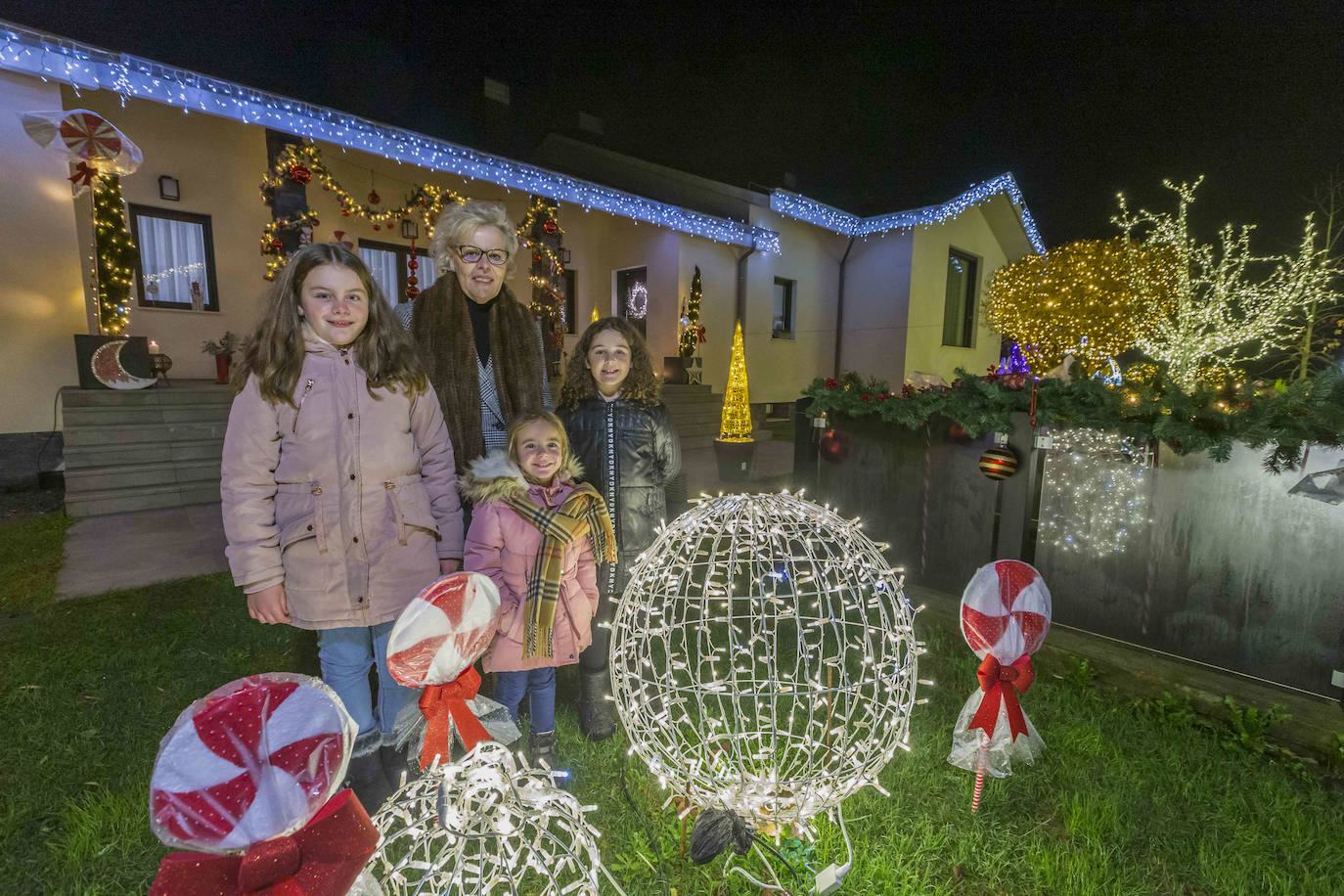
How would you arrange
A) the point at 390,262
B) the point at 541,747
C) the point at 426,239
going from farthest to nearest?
1. the point at 426,239
2. the point at 390,262
3. the point at 541,747

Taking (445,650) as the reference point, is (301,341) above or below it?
above

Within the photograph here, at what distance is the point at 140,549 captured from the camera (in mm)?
5113

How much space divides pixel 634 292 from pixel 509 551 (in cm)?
1199

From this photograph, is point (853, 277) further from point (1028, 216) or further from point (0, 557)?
point (0, 557)

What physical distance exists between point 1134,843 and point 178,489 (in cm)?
871

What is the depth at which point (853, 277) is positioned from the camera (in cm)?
1530

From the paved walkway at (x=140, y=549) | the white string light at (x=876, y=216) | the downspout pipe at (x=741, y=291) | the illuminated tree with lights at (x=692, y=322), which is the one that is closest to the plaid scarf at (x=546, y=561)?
the paved walkway at (x=140, y=549)

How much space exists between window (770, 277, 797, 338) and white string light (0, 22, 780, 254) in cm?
441

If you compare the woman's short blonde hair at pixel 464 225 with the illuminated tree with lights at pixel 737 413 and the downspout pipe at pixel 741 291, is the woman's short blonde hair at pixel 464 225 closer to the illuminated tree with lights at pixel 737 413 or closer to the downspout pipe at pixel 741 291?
the illuminated tree with lights at pixel 737 413

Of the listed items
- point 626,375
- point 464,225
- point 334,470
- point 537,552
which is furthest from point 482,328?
point 537,552

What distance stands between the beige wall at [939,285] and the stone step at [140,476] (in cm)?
1372

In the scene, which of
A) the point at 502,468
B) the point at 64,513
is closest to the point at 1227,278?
the point at 502,468

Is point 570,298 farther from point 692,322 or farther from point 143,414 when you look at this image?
point 143,414

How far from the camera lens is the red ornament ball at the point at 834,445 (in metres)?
4.66
